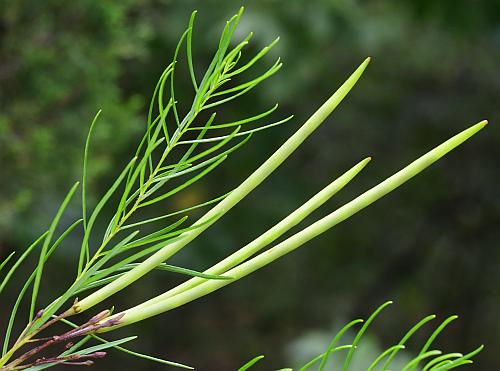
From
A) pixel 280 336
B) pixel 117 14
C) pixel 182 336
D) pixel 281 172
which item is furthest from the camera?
pixel 280 336

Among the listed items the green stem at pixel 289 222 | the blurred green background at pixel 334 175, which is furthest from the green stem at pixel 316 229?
the blurred green background at pixel 334 175

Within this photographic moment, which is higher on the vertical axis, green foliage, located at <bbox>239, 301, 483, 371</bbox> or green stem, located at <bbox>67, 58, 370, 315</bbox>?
green stem, located at <bbox>67, 58, 370, 315</bbox>

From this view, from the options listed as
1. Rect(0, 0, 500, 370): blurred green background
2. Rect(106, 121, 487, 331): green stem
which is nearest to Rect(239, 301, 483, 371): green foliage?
Rect(106, 121, 487, 331): green stem

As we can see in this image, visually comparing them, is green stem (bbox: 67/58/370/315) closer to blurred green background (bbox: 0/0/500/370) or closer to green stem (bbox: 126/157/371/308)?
green stem (bbox: 126/157/371/308)

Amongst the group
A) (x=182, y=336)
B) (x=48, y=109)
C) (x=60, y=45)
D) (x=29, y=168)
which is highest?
(x=60, y=45)

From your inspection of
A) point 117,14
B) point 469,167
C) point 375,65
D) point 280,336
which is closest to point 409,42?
point 375,65

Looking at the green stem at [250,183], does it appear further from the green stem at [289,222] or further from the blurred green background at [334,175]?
the blurred green background at [334,175]

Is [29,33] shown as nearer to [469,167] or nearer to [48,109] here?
[48,109]

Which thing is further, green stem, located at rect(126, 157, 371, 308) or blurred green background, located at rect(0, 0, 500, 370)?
blurred green background, located at rect(0, 0, 500, 370)
